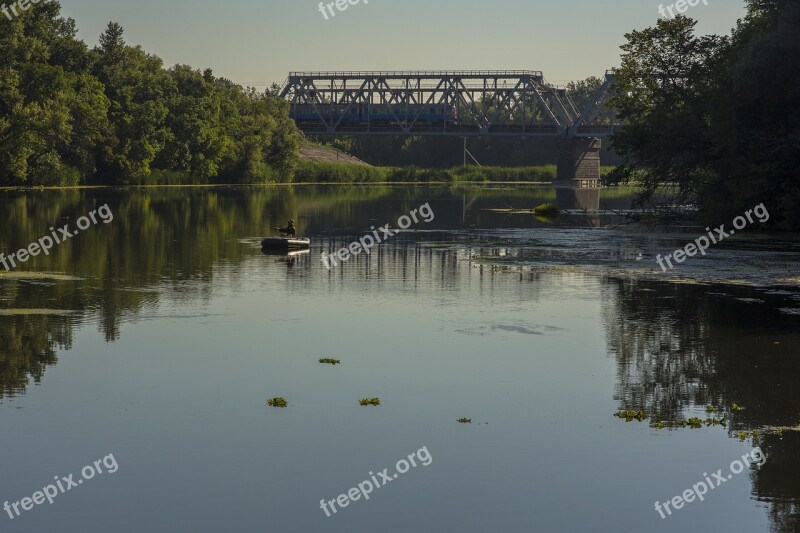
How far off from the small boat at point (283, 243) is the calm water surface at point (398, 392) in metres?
6.76

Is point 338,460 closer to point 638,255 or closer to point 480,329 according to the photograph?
point 480,329

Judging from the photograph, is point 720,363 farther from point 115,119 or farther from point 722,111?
point 115,119

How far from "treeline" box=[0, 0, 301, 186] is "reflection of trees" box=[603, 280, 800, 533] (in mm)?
91104

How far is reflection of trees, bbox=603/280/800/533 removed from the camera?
18.9m

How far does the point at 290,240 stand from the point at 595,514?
3971cm

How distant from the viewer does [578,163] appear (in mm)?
193000

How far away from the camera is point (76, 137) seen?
12900cm

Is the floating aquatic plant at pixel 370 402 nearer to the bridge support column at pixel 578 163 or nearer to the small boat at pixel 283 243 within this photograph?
the small boat at pixel 283 243

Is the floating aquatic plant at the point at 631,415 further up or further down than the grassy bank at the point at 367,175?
further down

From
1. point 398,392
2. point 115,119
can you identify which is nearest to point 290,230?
point 398,392

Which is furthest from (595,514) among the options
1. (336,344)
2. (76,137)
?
(76,137)

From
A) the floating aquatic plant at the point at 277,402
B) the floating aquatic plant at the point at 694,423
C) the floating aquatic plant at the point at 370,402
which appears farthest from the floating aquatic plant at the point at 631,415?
the floating aquatic plant at the point at 277,402

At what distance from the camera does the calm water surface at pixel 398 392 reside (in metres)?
16.5

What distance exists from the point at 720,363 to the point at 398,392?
766cm
